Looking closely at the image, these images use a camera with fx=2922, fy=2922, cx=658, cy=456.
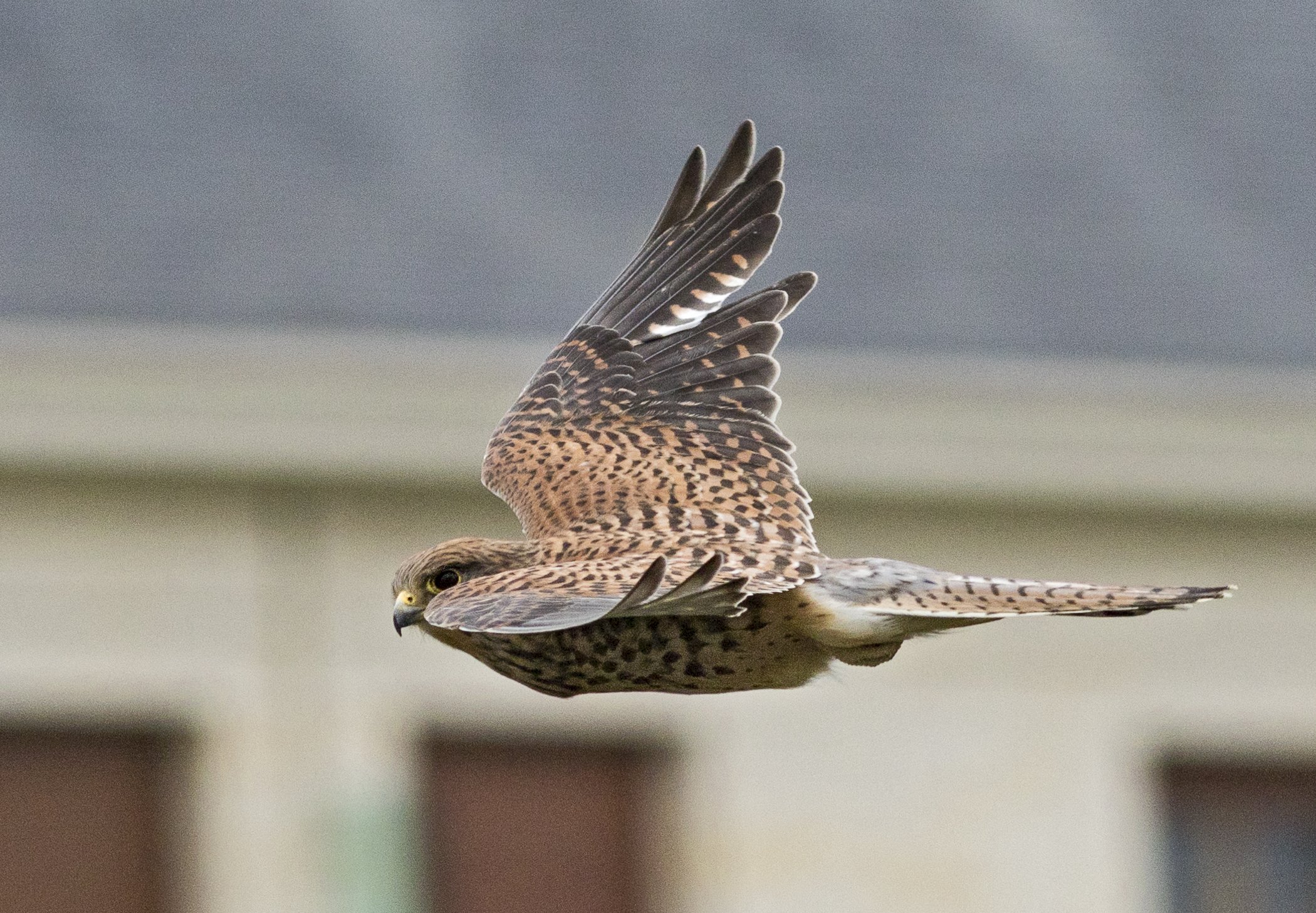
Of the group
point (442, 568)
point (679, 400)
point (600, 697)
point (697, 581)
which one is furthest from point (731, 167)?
point (600, 697)

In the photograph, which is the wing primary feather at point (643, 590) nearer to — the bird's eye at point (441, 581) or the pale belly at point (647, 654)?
the pale belly at point (647, 654)

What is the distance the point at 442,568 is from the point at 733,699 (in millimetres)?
7026

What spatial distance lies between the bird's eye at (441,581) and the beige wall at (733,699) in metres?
6.18

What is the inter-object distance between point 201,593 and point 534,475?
6.04m

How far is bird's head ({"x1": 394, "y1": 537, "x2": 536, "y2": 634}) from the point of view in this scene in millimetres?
4016

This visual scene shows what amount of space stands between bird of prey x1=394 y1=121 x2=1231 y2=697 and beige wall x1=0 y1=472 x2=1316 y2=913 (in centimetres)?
520

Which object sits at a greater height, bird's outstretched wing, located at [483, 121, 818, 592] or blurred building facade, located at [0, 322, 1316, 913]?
blurred building facade, located at [0, 322, 1316, 913]

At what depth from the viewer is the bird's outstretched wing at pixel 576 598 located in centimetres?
327

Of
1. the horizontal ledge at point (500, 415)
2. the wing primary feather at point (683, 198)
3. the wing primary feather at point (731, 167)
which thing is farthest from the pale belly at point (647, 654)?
the horizontal ledge at point (500, 415)

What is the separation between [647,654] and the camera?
12.1 feet

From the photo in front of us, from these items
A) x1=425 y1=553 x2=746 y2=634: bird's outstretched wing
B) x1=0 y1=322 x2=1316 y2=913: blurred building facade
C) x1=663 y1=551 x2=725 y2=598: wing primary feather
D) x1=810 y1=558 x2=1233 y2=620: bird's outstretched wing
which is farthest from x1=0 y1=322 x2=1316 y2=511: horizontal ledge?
x1=663 y1=551 x2=725 y2=598: wing primary feather

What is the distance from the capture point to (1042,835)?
11172mm

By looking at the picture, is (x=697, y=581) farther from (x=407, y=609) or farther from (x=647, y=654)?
(x=407, y=609)

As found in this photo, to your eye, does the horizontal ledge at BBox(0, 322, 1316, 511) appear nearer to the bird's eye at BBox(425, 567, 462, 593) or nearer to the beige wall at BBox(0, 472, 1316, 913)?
the beige wall at BBox(0, 472, 1316, 913)
